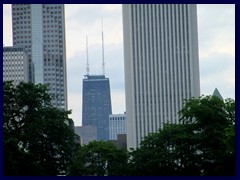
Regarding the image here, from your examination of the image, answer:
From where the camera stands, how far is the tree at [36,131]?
1136 inches

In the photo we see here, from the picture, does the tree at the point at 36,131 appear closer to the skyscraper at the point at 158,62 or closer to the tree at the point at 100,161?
the tree at the point at 100,161

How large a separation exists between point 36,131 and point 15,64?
3575 inches

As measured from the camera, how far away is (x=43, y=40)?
155 m

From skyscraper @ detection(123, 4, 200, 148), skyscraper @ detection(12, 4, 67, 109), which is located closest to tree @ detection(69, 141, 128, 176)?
skyscraper @ detection(123, 4, 200, 148)

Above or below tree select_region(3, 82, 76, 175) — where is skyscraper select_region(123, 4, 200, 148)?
above

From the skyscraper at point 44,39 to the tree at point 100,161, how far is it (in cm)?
11847

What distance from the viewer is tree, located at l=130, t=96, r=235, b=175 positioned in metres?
29.3

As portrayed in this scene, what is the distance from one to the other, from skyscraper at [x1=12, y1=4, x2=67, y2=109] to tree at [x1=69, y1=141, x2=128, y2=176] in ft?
389

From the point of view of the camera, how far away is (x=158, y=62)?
10838cm

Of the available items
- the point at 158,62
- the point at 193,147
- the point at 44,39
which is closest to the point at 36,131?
the point at 193,147

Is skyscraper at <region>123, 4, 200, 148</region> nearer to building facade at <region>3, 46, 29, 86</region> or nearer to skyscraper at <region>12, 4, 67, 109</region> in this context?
building facade at <region>3, 46, 29, 86</region>

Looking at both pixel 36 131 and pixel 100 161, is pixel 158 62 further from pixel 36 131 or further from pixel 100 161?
pixel 36 131

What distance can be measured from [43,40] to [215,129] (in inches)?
5032

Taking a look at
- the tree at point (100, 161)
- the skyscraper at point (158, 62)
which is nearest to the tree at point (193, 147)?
the tree at point (100, 161)
